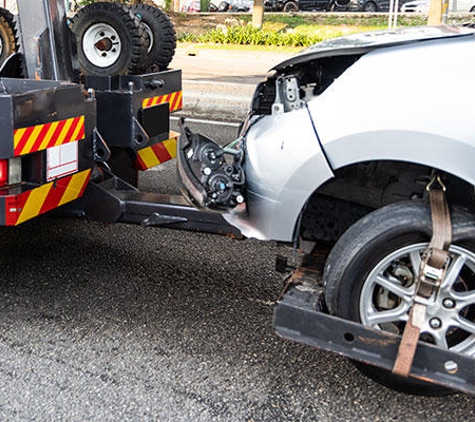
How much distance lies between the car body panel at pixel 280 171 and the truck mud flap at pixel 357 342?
33 cm

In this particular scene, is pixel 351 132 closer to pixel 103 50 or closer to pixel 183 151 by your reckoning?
pixel 183 151

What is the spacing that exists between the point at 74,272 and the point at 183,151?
1.32m

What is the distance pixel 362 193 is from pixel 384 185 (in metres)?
0.10

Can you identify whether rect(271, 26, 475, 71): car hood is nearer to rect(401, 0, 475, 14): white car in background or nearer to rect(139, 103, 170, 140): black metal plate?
rect(139, 103, 170, 140): black metal plate

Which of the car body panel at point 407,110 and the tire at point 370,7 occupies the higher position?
the car body panel at point 407,110

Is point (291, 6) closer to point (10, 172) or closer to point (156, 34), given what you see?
point (156, 34)

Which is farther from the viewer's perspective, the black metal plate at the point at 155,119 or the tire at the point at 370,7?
the tire at the point at 370,7

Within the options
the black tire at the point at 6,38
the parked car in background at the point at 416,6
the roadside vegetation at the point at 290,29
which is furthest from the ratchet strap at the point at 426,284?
the parked car in background at the point at 416,6

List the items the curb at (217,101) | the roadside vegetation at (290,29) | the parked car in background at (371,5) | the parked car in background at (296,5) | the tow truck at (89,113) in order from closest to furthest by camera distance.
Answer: the tow truck at (89,113) < the curb at (217,101) < the roadside vegetation at (290,29) < the parked car in background at (371,5) < the parked car in background at (296,5)

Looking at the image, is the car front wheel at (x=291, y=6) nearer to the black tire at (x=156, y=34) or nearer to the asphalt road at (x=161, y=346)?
the black tire at (x=156, y=34)

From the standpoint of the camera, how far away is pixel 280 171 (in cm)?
305

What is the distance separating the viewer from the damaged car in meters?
2.77

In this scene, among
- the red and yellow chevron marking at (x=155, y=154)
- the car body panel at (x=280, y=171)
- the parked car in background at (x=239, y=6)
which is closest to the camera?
the car body panel at (x=280, y=171)

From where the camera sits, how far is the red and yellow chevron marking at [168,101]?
15.8ft
